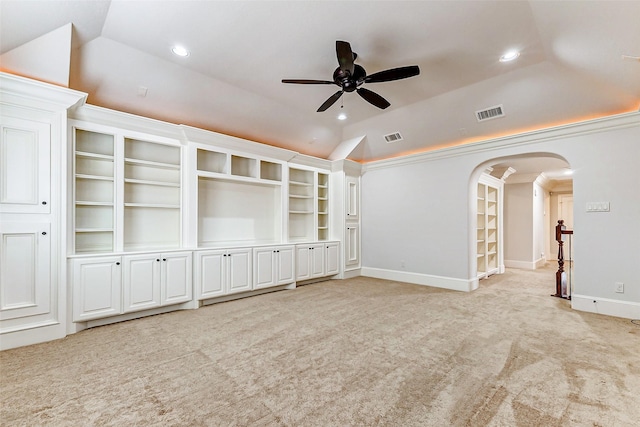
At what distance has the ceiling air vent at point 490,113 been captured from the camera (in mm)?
4246

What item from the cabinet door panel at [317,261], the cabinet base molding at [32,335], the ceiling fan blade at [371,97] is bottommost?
the cabinet base molding at [32,335]

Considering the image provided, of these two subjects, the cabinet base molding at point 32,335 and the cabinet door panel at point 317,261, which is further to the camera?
the cabinet door panel at point 317,261

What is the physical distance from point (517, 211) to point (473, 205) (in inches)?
149

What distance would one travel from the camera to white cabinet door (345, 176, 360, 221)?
627 cm

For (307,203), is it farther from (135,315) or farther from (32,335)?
(32,335)

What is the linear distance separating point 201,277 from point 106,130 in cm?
222

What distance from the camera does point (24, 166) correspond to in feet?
9.24

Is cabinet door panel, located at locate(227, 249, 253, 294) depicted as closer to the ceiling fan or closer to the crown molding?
the ceiling fan

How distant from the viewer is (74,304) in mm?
3068

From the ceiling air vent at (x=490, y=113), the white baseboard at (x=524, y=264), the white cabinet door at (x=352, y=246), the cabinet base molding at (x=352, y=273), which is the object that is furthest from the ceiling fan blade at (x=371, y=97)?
the white baseboard at (x=524, y=264)

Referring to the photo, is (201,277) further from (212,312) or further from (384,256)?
(384,256)

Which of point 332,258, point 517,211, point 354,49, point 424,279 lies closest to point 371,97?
point 354,49

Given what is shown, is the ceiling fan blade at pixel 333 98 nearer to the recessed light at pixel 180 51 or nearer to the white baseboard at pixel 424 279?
the recessed light at pixel 180 51

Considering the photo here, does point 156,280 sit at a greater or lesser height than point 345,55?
lesser
